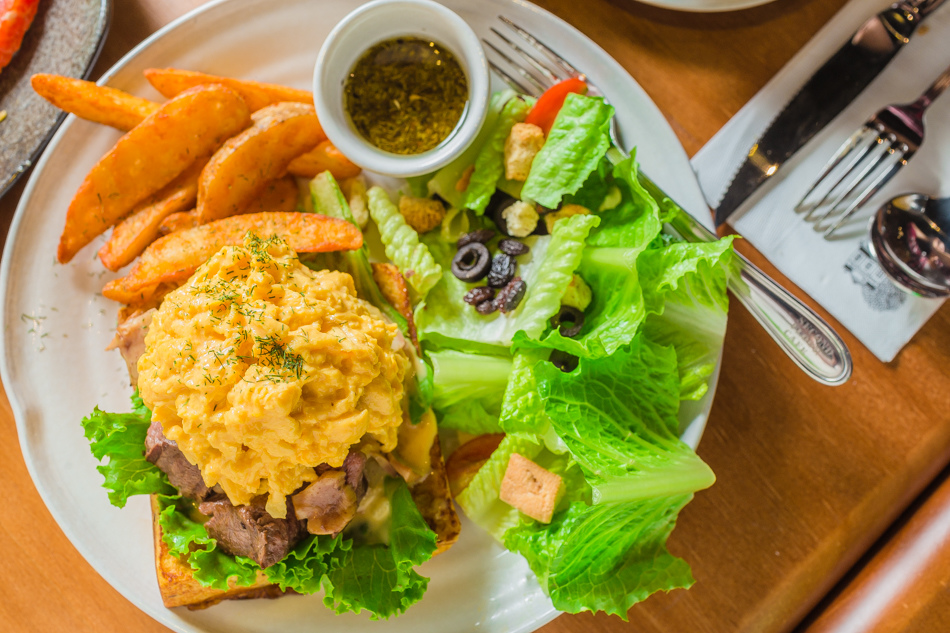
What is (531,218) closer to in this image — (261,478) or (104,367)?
(261,478)

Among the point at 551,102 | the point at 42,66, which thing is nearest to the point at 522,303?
the point at 551,102

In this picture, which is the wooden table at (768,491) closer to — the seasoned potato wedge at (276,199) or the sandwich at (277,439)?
the sandwich at (277,439)

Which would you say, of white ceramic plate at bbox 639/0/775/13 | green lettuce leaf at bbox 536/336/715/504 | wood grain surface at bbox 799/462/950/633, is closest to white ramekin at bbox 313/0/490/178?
white ceramic plate at bbox 639/0/775/13

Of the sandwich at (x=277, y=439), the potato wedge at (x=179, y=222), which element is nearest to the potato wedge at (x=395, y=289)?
the sandwich at (x=277, y=439)

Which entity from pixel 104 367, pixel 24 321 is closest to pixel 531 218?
pixel 104 367

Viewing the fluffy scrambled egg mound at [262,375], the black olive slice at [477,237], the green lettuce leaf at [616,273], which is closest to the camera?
the fluffy scrambled egg mound at [262,375]

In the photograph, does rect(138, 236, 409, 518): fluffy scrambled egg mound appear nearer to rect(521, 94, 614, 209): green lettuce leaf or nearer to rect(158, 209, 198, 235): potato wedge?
rect(158, 209, 198, 235): potato wedge
